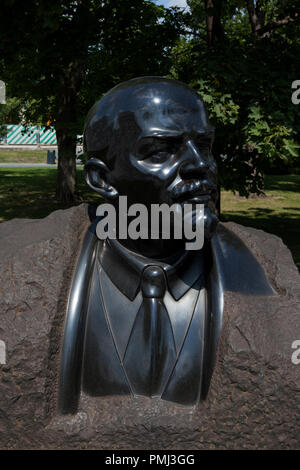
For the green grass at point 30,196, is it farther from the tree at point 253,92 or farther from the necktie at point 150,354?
the necktie at point 150,354

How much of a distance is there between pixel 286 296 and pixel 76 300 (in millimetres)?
968

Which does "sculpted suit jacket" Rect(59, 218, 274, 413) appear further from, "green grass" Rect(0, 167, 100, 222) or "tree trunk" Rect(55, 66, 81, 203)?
"green grass" Rect(0, 167, 100, 222)

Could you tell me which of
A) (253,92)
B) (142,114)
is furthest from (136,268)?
(253,92)

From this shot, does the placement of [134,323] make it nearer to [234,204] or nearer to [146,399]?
[146,399]

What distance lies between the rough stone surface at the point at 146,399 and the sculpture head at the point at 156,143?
1.61 feet

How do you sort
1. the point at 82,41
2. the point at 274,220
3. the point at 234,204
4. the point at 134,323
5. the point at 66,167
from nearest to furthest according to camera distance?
the point at 134,323 → the point at 82,41 → the point at 274,220 → the point at 66,167 → the point at 234,204

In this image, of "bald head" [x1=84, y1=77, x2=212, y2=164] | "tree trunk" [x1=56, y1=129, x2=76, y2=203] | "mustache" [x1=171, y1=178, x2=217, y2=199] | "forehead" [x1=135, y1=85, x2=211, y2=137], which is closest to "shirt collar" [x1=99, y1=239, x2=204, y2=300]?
"mustache" [x1=171, y1=178, x2=217, y2=199]

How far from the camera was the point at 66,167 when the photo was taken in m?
11.1

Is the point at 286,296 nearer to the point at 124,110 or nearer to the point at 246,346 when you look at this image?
the point at 246,346

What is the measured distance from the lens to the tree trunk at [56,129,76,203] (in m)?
10.2

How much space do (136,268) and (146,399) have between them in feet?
1.90

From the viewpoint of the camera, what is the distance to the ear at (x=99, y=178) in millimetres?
2232

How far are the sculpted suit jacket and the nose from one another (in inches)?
17.3

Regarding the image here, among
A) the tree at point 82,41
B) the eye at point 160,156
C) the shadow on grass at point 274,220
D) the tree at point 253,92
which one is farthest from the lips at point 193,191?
the shadow on grass at point 274,220
